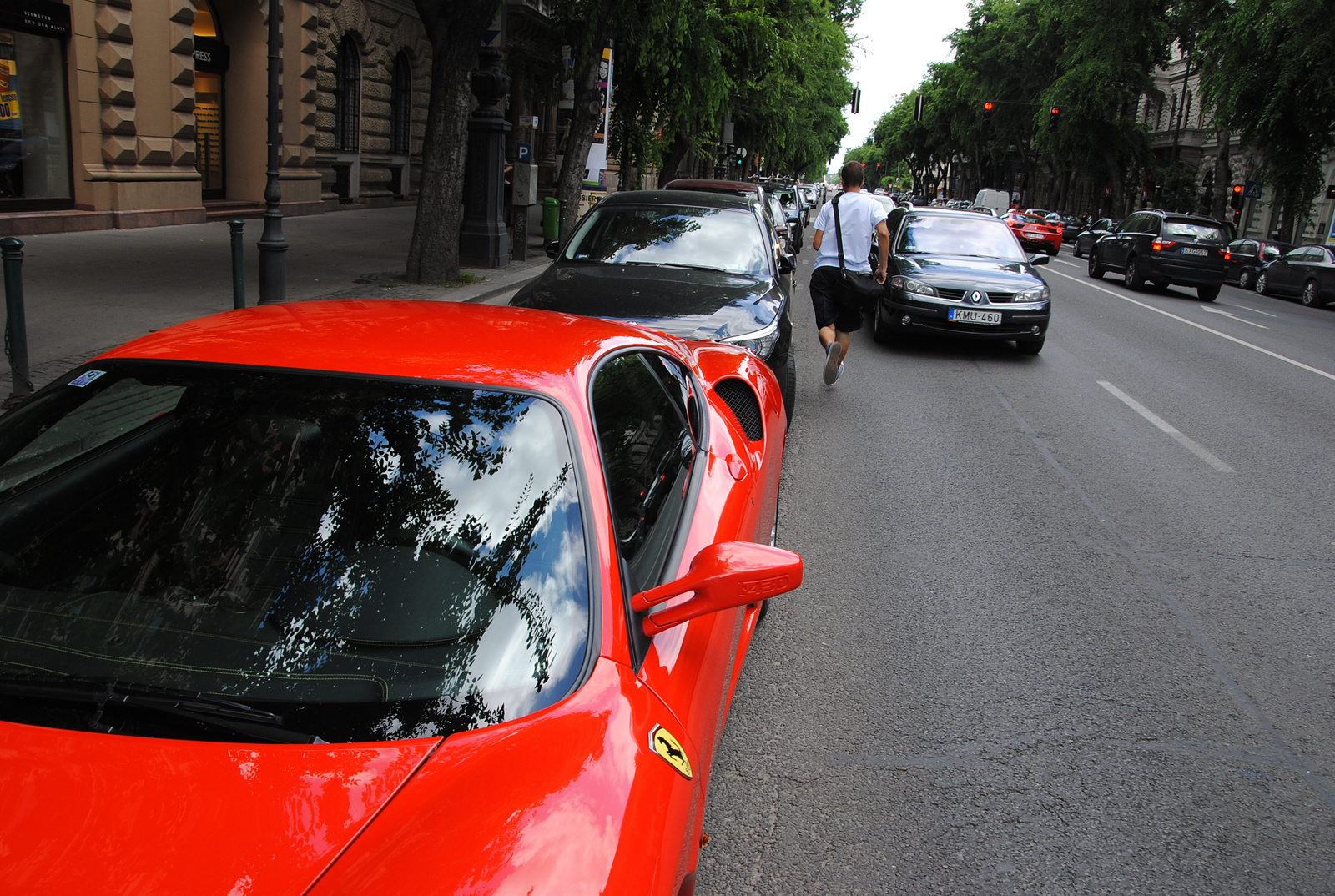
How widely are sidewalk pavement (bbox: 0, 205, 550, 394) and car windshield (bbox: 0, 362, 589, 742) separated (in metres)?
5.35

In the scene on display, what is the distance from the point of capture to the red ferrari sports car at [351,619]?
1417 millimetres

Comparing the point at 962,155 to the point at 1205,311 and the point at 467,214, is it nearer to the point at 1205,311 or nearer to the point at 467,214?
the point at 1205,311

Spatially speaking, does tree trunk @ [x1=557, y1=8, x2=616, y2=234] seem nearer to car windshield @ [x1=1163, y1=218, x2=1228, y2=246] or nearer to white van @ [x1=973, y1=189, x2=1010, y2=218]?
car windshield @ [x1=1163, y1=218, x2=1228, y2=246]

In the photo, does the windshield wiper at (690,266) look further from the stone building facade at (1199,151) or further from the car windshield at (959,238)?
the stone building facade at (1199,151)

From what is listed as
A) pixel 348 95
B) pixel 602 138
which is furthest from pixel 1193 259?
pixel 348 95

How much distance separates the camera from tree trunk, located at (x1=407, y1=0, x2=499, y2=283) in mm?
12781

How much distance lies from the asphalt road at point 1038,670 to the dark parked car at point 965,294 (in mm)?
2828

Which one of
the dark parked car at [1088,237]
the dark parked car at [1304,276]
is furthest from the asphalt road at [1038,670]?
the dark parked car at [1088,237]

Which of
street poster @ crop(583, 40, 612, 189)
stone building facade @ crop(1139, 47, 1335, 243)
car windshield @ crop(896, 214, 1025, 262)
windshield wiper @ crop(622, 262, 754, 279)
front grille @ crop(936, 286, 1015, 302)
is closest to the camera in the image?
windshield wiper @ crop(622, 262, 754, 279)

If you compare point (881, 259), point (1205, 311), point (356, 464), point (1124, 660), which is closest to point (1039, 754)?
point (1124, 660)

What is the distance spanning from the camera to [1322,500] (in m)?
6.68

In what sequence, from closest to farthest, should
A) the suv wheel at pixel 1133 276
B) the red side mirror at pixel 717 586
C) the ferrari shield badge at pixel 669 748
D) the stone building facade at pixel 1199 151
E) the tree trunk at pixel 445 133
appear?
the ferrari shield badge at pixel 669 748 < the red side mirror at pixel 717 586 < the tree trunk at pixel 445 133 < the suv wheel at pixel 1133 276 < the stone building facade at pixel 1199 151

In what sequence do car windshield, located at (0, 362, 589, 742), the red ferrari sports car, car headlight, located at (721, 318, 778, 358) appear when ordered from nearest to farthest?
the red ferrari sports car
car windshield, located at (0, 362, 589, 742)
car headlight, located at (721, 318, 778, 358)

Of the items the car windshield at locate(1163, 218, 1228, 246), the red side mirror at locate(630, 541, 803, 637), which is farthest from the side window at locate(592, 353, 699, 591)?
the car windshield at locate(1163, 218, 1228, 246)
